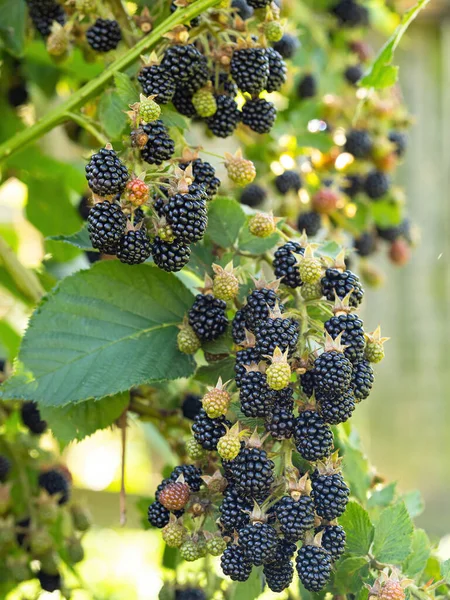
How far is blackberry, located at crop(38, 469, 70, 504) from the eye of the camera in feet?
4.62

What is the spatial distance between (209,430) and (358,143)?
0.88 m

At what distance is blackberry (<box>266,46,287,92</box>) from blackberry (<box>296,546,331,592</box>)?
0.58 metres

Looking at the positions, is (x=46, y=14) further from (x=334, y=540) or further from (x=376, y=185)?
(x=334, y=540)

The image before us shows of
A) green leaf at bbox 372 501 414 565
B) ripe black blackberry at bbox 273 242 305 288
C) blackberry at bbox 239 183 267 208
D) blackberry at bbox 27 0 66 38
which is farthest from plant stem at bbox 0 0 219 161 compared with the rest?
green leaf at bbox 372 501 414 565

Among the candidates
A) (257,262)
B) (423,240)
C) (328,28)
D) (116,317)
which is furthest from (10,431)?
(423,240)

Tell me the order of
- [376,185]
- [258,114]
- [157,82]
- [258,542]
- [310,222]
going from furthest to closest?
[376,185] → [310,222] → [258,114] → [157,82] → [258,542]

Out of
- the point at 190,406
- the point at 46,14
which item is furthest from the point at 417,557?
the point at 46,14

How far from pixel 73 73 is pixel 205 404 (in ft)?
3.32

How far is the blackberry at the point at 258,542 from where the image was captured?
0.80m

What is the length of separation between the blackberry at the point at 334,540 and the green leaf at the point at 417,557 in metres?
0.15

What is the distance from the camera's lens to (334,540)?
0.84 meters

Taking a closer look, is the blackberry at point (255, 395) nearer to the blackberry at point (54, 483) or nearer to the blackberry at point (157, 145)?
the blackberry at point (157, 145)

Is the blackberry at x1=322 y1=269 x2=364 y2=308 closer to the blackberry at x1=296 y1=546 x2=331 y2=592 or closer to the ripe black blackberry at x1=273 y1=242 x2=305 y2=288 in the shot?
the ripe black blackberry at x1=273 y1=242 x2=305 y2=288

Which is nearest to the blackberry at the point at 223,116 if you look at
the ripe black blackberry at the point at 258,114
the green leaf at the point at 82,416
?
the ripe black blackberry at the point at 258,114
